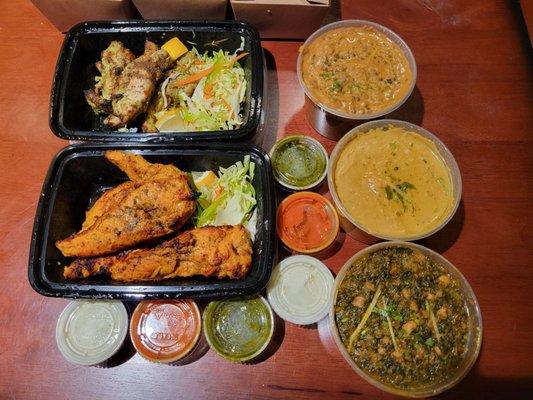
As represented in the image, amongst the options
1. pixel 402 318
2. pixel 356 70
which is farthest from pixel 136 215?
pixel 356 70

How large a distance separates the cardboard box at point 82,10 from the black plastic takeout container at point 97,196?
1.06 meters

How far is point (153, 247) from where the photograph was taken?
219 centimetres

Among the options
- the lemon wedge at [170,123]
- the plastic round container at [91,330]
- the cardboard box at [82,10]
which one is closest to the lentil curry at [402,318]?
the plastic round container at [91,330]

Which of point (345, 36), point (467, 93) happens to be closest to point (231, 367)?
point (345, 36)

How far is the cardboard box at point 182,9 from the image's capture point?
2656 millimetres

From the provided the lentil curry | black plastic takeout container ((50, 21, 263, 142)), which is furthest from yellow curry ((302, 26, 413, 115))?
the lentil curry

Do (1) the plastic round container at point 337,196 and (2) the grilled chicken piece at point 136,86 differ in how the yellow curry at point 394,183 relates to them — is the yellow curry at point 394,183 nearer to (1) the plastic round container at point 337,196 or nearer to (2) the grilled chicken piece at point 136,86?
(1) the plastic round container at point 337,196

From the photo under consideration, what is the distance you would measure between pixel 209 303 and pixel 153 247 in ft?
1.41

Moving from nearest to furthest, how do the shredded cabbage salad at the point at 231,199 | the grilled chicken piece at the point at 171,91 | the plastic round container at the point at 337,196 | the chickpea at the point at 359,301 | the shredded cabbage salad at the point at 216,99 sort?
the chickpea at the point at 359,301 → the plastic round container at the point at 337,196 → the shredded cabbage salad at the point at 231,199 → the shredded cabbage salad at the point at 216,99 → the grilled chicken piece at the point at 171,91

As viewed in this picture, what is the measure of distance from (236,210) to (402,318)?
105 cm

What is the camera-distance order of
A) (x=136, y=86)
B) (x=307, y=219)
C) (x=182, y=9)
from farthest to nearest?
(x=182, y=9), (x=136, y=86), (x=307, y=219)

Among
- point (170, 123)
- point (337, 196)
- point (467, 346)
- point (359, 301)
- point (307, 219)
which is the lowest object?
point (467, 346)

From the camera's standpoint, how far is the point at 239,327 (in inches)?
83.7

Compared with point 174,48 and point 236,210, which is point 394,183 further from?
point 174,48
